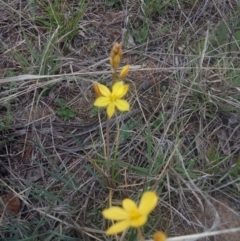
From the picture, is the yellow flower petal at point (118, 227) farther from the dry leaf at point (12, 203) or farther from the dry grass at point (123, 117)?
the dry leaf at point (12, 203)

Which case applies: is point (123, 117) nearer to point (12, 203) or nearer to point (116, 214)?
point (12, 203)

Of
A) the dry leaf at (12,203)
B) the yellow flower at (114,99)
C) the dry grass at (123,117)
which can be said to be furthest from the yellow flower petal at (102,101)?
the dry leaf at (12,203)

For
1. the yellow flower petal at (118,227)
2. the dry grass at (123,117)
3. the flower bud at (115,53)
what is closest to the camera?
the yellow flower petal at (118,227)

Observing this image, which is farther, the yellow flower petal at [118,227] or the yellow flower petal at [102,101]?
the yellow flower petal at [102,101]

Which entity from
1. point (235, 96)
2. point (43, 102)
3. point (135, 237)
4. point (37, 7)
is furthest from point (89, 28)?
point (135, 237)

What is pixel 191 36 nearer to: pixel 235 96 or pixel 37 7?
pixel 235 96

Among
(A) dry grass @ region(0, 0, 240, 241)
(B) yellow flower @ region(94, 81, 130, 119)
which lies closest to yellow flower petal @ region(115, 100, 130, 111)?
(B) yellow flower @ region(94, 81, 130, 119)

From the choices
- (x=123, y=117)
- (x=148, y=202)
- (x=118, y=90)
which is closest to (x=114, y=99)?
(x=118, y=90)

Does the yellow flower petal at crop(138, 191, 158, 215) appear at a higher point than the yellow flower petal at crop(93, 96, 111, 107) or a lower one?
lower

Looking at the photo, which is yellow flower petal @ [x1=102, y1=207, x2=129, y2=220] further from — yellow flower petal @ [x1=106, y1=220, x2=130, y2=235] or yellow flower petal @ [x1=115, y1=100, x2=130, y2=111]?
yellow flower petal @ [x1=115, y1=100, x2=130, y2=111]
